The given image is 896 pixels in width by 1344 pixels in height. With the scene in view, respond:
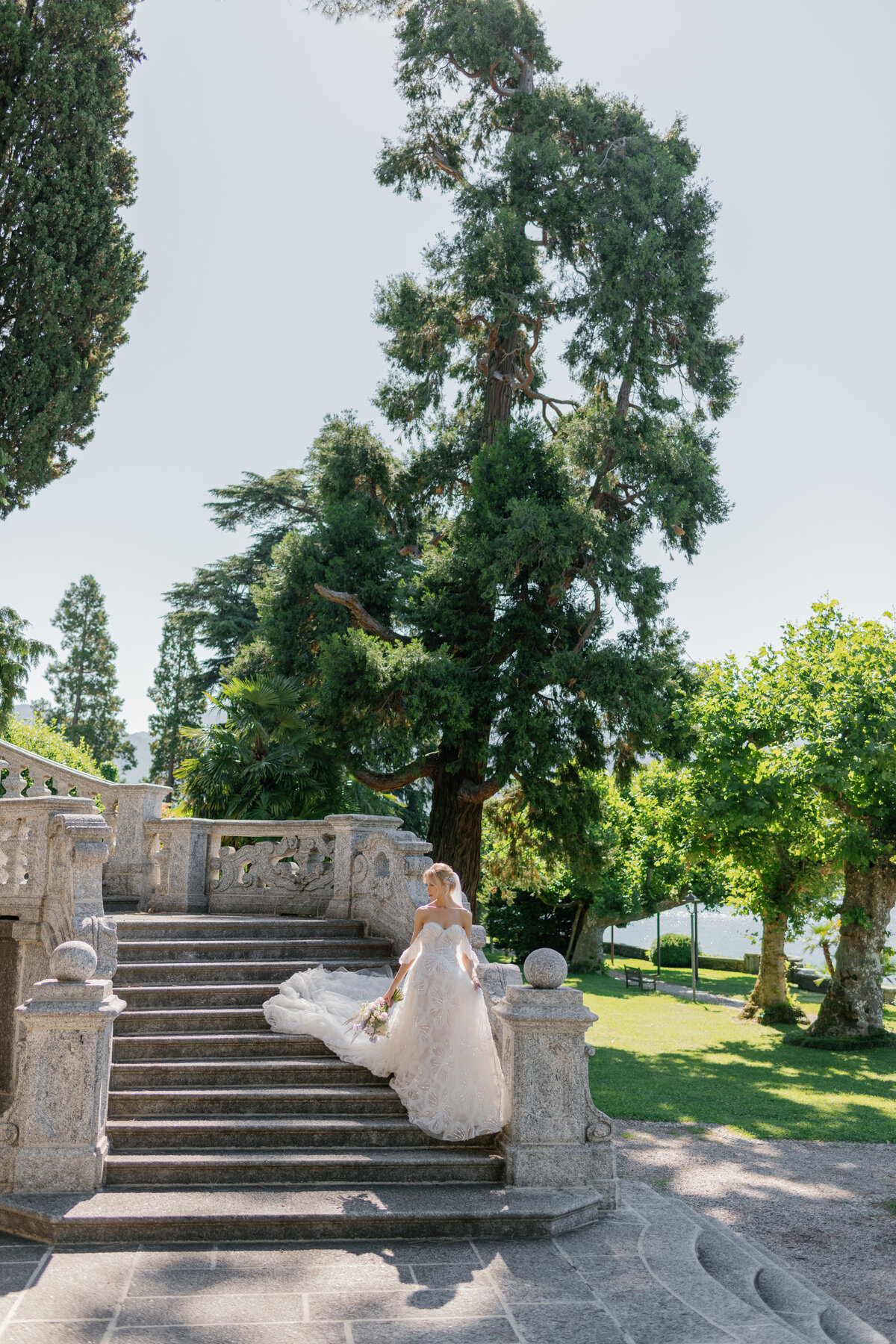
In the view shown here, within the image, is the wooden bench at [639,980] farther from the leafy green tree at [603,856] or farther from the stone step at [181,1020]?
the stone step at [181,1020]

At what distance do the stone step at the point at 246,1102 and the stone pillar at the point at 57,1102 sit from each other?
0.76m

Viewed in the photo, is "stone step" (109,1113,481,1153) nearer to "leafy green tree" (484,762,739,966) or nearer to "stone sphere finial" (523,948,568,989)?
"stone sphere finial" (523,948,568,989)

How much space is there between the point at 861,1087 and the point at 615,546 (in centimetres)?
1007

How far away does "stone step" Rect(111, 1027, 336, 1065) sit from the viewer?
27.2ft

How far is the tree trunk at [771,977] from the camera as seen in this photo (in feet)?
82.1

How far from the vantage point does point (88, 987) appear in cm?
701

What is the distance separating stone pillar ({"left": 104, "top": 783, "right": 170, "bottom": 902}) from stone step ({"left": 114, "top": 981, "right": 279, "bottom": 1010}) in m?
4.18

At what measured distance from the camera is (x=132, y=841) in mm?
13242

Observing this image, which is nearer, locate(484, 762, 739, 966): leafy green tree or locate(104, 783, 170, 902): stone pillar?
locate(104, 783, 170, 902): stone pillar

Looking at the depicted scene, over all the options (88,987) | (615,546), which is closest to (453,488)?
(615,546)

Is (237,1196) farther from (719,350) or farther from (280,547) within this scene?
(719,350)

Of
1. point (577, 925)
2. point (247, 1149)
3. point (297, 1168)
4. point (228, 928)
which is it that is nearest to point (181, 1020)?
point (247, 1149)

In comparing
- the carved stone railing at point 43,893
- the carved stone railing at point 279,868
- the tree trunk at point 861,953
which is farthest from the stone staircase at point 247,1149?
the tree trunk at point 861,953

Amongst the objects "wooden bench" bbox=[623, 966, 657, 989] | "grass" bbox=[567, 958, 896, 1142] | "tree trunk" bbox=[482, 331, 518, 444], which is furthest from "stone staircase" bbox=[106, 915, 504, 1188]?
"wooden bench" bbox=[623, 966, 657, 989]
